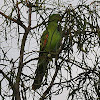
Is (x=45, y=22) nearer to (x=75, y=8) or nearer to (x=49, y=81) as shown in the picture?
(x=75, y=8)

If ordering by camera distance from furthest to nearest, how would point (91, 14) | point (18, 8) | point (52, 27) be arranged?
1. point (52, 27)
2. point (18, 8)
3. point (91, 14)

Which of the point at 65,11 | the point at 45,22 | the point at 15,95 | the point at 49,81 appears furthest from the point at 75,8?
the point at 15,95

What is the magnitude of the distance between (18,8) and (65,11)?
0.24 meters

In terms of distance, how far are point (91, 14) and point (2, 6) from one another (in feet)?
1.43

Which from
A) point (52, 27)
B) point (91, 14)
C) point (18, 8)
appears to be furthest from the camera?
point (52, 27)

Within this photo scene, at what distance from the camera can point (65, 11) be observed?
3.58 feet

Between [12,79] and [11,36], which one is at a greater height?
[11,36]

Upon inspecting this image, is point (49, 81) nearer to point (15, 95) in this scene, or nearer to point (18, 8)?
point (15, 95)

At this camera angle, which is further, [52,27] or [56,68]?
[52,27]

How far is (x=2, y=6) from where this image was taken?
1.18 metres

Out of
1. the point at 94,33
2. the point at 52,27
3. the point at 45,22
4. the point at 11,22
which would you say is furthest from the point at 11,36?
the point at 94,33

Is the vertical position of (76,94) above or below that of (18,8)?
below

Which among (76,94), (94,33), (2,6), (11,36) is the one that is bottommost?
(76,94)

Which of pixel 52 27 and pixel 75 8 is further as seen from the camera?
pixel 52 27
